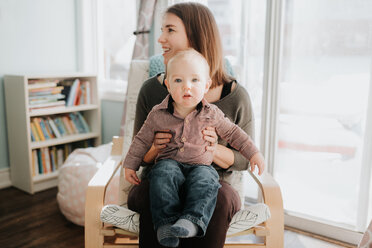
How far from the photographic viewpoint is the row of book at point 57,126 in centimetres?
269

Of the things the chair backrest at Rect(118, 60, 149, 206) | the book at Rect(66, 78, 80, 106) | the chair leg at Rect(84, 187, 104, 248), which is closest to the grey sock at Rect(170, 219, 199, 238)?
the chair leg at Rect(84, 187, 104, 248)

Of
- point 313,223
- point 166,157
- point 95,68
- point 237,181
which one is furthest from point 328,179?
point 95,68

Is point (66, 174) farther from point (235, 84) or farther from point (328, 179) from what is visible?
point (328, 179)

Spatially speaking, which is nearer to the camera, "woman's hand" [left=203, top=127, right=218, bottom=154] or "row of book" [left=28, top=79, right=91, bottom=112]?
"woman's hand" [left=203, top=127, right=218, bottom=154]

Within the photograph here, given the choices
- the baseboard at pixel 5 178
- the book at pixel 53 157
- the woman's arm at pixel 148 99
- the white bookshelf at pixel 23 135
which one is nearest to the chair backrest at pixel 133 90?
the woman's arm at pixel 148 99

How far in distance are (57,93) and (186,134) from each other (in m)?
1.87

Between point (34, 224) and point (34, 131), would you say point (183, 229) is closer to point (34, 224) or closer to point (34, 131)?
point (34, 224)

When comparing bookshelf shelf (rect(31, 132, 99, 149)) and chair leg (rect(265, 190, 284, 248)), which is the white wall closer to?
bookshelf shelf (rect(31, 132, 99, 149))

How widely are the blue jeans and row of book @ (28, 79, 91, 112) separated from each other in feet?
5.84

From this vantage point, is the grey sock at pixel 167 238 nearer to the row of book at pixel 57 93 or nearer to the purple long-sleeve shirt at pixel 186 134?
the purple long-sleeve shirt at pixel 186 134

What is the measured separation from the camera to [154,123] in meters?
1.23

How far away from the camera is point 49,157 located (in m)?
2.80

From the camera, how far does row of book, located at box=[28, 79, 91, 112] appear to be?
2.60m

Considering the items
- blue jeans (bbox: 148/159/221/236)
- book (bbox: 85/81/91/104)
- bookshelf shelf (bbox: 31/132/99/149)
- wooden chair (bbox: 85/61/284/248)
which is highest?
book (bbox: 85/81/91/104)
